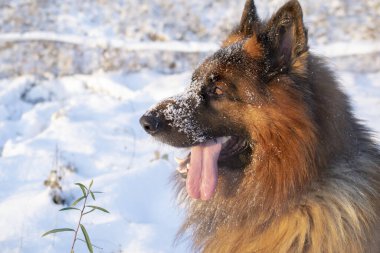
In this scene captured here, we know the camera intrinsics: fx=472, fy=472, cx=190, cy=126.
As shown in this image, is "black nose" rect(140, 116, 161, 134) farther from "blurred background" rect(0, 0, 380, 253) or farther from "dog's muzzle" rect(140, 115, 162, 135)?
"blurred background" rect(0, 0, 380, 253)

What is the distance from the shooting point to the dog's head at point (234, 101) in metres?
3.12

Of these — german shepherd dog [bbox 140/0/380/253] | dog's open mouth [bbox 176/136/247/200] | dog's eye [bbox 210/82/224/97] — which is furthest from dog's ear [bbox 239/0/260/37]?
dog's open mouth [bbox 176/136/247/200]

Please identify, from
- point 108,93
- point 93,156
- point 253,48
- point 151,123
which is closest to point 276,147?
point 253,48

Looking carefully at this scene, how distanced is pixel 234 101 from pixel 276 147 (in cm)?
45

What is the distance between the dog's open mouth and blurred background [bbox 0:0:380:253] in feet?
2.74

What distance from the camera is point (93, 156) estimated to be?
6188 millimetres

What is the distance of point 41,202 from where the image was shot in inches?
181

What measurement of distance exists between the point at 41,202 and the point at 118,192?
2.56ft

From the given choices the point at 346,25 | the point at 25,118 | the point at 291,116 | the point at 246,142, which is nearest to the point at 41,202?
the point at 246,142

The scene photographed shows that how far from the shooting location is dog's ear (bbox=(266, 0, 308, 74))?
9.88 feet

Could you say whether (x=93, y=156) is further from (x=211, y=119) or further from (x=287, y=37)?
(x=287, y=37)

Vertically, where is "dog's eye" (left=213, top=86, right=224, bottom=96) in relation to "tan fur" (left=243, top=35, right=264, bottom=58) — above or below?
below

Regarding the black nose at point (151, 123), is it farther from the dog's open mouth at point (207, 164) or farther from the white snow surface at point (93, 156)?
the white snow surface at point (93, 156)

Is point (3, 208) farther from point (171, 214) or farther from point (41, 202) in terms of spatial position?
point (171, 214)
